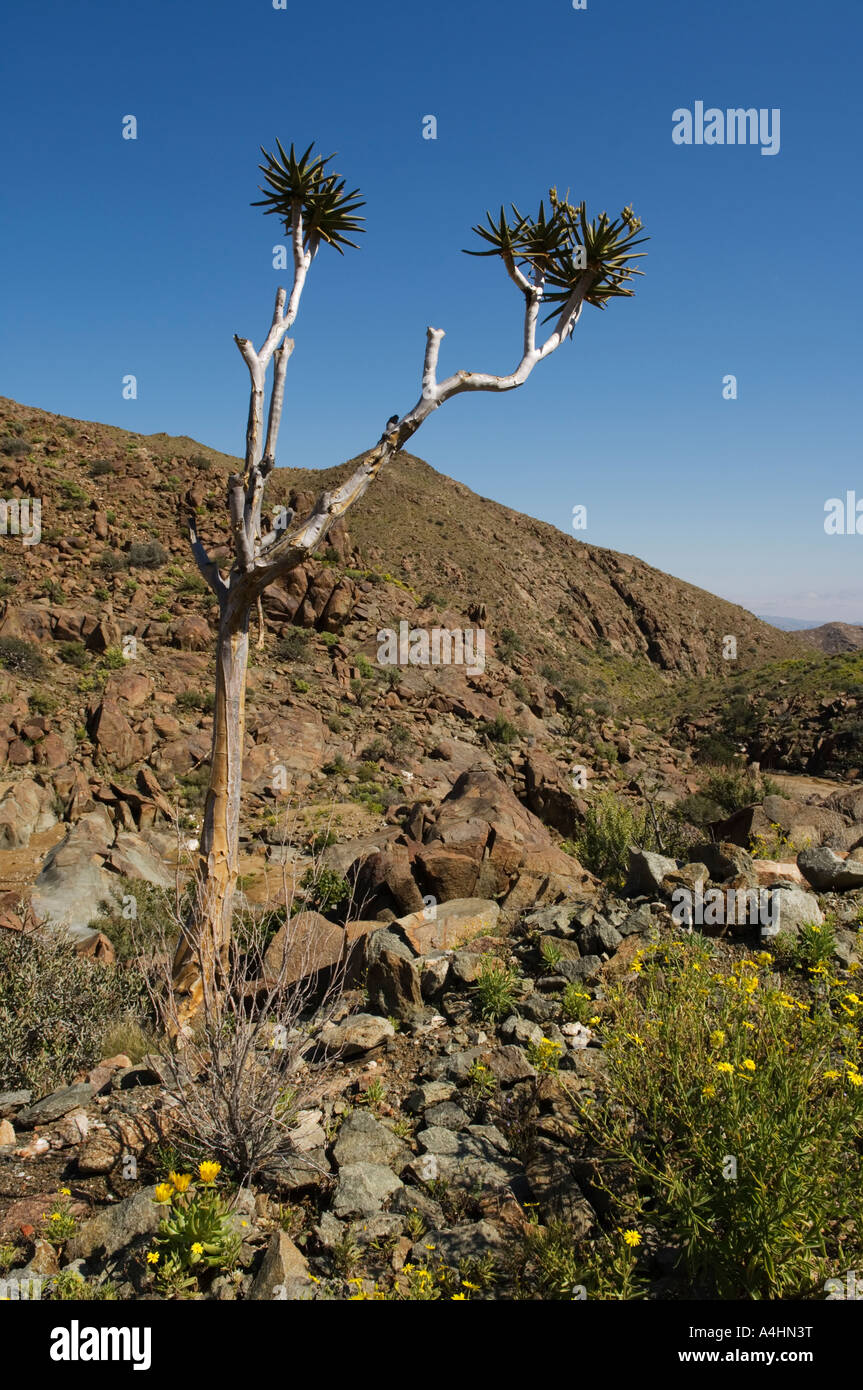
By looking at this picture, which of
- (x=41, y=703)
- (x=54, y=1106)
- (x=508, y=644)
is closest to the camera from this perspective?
(x=54, y=1106)

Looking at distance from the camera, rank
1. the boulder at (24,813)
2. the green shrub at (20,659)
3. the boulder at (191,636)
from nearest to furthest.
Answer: the boulder at (24,813)
the green shrub at (20,659)
the boulder at (191,636)

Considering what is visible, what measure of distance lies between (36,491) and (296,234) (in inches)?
826

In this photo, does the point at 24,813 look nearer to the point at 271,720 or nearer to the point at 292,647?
the point at 271,720

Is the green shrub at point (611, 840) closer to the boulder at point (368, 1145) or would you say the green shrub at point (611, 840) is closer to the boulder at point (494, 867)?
the boulder at point (494, 867)

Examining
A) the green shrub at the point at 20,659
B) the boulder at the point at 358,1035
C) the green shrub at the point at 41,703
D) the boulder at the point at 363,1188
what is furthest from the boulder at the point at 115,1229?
the green shrub at the point at 20,659

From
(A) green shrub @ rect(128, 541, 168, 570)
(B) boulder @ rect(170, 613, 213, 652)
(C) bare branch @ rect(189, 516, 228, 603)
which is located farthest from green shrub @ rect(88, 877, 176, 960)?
(A) green shrub @ rect(128, 541, 168, 570)

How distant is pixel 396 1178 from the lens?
3535 millimetres

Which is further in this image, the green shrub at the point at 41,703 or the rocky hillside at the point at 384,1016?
the green shrub at the point at 41,703

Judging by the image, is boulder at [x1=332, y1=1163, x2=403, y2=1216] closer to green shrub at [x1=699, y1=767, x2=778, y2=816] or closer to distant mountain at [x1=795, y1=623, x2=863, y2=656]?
green shrub at [x1=699, y1=767, x2=778, y2=816]

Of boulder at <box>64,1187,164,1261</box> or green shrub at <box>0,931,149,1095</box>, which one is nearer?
boulder at <box>64,1187,164,1261</box>

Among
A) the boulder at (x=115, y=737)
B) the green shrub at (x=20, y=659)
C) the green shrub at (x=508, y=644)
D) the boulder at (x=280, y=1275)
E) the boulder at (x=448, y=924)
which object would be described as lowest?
the boulder at (x=280, y=1275)

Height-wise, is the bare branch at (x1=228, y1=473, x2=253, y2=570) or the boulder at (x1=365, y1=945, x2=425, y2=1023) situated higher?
the bare branch at (x1=228, y1=473, x2=253, y2=570)

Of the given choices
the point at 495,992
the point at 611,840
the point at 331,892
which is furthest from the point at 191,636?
the point at 495,992
